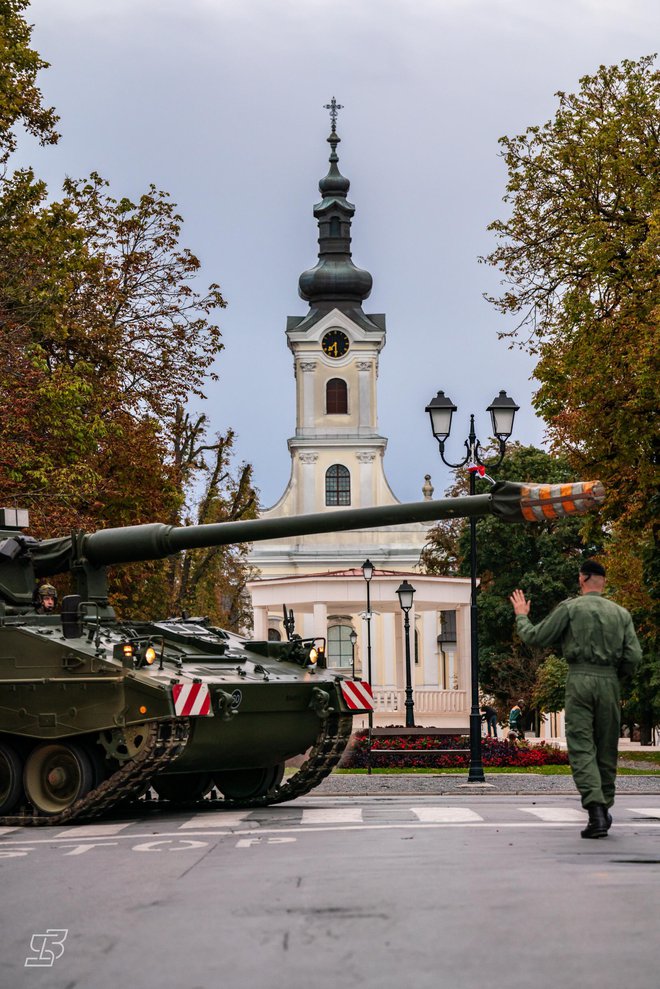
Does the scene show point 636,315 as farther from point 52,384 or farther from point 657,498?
point 52,384

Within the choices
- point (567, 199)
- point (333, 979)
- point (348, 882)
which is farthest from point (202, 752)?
point (567, 199)

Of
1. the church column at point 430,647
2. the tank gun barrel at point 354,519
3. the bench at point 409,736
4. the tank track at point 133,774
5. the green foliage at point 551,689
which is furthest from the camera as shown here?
the church column at point 430,647

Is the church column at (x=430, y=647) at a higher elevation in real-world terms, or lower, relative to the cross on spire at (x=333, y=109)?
lower

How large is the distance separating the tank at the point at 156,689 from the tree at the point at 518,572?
40.5 m

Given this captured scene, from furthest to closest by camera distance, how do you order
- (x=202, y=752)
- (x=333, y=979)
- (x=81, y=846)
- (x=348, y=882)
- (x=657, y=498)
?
(x=657, y=498) → (x=202, y=752) → (x=81, y=846) → (x=348, y=882) → (x=333, y=979)

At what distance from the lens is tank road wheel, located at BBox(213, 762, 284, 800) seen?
55.4 feet

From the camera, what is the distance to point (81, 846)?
464 inches

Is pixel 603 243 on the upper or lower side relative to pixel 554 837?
upper

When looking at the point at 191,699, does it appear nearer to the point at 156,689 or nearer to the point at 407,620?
the point at 156,689

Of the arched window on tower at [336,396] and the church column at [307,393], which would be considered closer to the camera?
the church column at [307,393]

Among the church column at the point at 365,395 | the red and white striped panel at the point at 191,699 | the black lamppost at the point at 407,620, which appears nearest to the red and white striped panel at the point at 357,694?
the red and white striped panel at the point at 191,699

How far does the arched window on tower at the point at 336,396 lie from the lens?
94375 millimetres

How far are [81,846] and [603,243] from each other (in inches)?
779

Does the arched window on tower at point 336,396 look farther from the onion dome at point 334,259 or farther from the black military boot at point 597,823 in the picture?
the black military boot at point 597,823
